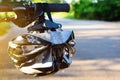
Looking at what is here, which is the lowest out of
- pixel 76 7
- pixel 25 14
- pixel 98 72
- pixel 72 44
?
pixel 76 7

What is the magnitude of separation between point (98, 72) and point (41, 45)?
383 inches

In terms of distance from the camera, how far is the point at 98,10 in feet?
149

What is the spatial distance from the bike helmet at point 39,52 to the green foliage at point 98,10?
40394mm

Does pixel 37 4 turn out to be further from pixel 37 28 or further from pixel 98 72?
pixel 98 72

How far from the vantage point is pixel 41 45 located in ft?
5.44

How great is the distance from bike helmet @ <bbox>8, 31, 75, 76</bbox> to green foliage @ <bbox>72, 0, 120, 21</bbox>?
4039 cm

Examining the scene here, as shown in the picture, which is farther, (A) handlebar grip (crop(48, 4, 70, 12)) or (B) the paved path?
(B) the paved path

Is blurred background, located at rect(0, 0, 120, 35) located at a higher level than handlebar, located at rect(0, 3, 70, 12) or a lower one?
lower

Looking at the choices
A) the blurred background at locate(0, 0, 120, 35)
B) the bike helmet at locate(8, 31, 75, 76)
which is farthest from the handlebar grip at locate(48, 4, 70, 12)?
the blurred background at locate(0, 0, 120, 35)

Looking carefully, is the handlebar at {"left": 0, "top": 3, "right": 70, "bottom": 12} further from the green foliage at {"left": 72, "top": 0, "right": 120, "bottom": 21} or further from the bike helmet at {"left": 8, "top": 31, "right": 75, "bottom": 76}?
the green foliage at {"left": 72, "top": 0, "right": 120, "bottom": 21}

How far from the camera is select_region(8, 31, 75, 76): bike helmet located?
165 centimetres

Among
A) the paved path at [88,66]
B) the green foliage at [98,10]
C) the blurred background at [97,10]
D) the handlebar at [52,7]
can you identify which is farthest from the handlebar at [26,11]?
the green foliage at [98,10]

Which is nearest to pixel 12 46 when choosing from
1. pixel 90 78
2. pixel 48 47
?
pixel 48 47

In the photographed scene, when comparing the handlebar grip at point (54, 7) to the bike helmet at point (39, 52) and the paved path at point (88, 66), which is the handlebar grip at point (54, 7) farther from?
the paved path at point (88, 66)
